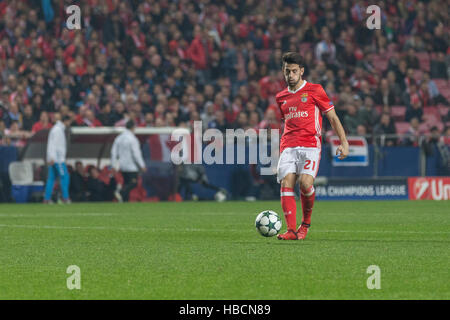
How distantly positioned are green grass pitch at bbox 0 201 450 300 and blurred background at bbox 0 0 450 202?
7.54 metres

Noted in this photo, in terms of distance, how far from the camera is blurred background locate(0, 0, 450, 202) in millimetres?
24562

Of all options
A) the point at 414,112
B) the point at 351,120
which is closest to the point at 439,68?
the point at 414,112

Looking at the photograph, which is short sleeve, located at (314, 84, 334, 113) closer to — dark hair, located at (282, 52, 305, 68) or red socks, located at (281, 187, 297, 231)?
dark hair, located at (282, 52, 305, 68)

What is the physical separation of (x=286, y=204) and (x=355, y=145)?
Answer: 1331 cm

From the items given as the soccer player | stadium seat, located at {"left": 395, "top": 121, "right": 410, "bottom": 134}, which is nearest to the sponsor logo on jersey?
the soccer player

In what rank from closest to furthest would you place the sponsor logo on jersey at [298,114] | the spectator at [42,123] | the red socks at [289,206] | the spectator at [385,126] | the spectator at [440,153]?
the red socks at [289,206] < the sponsor logo on jersey at [298,114] < the spectator at [42,123] < the spectator at [440,153] < the spectator at [385,126]

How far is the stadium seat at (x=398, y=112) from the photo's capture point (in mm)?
29302

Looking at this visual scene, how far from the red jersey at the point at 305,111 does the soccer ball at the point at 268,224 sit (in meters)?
0.88

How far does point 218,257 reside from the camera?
9734mm

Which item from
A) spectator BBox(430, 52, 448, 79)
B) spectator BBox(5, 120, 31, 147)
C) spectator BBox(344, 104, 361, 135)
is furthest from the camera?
spectator BBox(430, 52, 448, 79)

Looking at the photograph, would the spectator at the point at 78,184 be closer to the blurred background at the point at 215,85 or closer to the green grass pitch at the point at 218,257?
the blurred background at the point at 215,85

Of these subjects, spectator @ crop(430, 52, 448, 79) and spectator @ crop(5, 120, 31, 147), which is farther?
spectator @ crop(430, 52, 448, 79)

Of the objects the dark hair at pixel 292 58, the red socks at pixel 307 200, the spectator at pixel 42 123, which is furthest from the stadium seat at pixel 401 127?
the dark hair at pixel 292 58

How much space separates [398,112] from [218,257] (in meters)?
20.5
